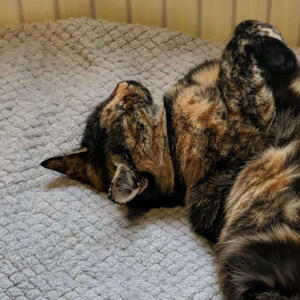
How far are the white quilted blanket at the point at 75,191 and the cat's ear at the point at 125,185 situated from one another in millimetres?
84

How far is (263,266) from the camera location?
3.98 feet

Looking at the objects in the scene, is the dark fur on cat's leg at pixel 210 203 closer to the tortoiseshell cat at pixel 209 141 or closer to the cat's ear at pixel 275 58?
the tortoiseshell cat at pixel 209 141

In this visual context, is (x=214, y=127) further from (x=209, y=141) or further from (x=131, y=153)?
(x=131, y=153)

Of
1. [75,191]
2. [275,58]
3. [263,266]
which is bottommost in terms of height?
[75,191]

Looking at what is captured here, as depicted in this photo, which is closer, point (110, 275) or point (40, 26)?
point (110, 275)

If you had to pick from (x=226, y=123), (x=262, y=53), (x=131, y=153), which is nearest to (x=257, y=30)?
(x=262, y=53)

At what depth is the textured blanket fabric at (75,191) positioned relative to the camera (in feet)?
4.49

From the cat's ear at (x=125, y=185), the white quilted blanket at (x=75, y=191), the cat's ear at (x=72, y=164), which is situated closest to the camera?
the white quilted blanket at (x=75, y=191)

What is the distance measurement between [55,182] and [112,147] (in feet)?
0.66

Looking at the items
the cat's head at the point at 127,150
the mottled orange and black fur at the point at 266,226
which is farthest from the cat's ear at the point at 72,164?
the mottled orange and black fur at the point at 266,226

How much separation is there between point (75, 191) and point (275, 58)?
612 millimetres

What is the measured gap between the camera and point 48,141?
5.81 feet

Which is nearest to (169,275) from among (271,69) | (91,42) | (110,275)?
(110,275)

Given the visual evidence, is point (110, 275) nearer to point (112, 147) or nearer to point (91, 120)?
point (112, 147)
